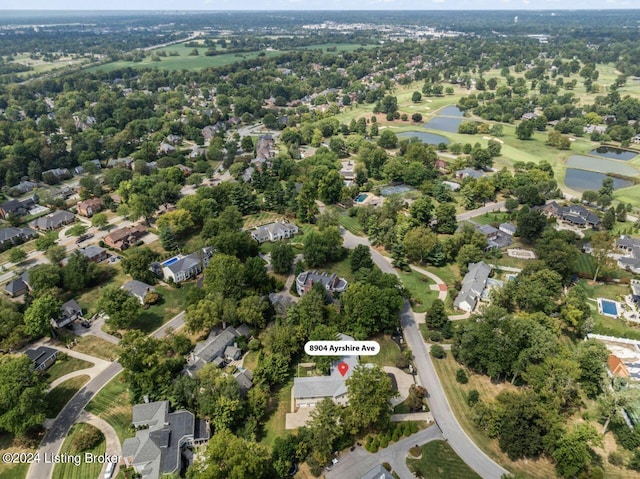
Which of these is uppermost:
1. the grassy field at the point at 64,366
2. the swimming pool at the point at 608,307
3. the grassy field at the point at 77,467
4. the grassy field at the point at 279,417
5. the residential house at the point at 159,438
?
the residential house at the point at 159,438

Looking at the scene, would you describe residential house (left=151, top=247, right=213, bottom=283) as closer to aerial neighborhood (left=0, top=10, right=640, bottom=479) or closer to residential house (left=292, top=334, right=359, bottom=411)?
aerial neighborhood (left=0, top=10, right=640, bottom=479)

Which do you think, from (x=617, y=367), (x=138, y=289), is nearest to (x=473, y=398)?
(x=617, y=367)

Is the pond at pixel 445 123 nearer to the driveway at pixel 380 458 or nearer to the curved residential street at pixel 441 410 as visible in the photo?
the curved residential street at pixel 441 410

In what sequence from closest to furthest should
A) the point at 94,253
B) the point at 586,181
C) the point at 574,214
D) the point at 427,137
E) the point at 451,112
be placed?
the point at 94,253
the point at 574,214
the point at 586,181
the point at 427,137
the point at 451,112

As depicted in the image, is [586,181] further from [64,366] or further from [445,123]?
[64,366]

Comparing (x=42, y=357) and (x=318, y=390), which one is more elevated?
(x=318, y=390)

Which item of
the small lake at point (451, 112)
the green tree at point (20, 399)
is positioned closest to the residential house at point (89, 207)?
the green tree at point (20, 399)

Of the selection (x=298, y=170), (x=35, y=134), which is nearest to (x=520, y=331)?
(x=298, y=170)
